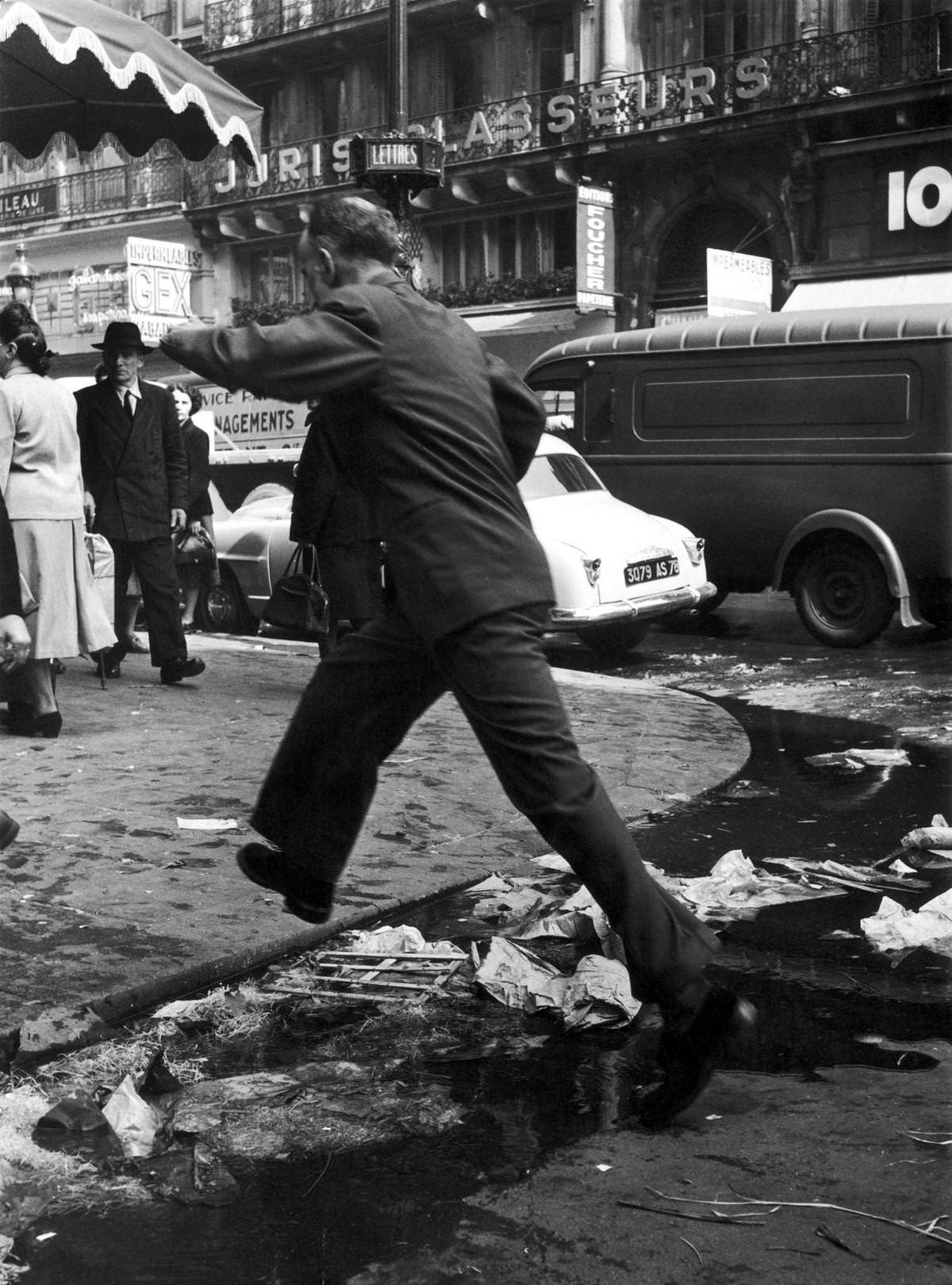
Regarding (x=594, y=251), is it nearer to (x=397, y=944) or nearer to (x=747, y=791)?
(x=747, y=791)

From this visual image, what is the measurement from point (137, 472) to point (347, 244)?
553 centimetres

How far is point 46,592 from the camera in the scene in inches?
291

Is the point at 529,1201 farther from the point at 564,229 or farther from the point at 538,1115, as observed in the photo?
the point at 564,229

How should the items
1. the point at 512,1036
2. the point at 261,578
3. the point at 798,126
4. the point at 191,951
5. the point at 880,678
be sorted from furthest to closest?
1. the point at 798,126
2. the point at 261,578
3. the point at 880,678
4. the point at 191,951
5. the point at 512,1036

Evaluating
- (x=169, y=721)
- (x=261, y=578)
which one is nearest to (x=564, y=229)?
(x=261, y=578)

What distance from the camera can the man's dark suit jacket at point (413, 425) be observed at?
309 centimetres

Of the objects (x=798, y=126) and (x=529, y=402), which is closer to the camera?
(x=529, y=402)

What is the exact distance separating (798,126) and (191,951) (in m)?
24.1

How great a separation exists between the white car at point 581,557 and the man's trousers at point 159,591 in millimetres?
2405

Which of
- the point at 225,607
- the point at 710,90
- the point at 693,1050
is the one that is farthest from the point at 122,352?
the point at 710,90

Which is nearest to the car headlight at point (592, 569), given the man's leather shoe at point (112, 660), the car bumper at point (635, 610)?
the car bumper at point (635, 610)

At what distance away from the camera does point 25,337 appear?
718 centimetres

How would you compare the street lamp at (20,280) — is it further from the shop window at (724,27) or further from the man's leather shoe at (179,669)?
the shop window at (724,27)

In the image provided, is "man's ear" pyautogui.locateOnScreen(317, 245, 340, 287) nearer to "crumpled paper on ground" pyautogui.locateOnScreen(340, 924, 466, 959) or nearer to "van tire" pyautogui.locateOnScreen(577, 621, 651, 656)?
"crumpled paper on ground" pyautogui.locateOnScreen(340, 924, 466, 959)
